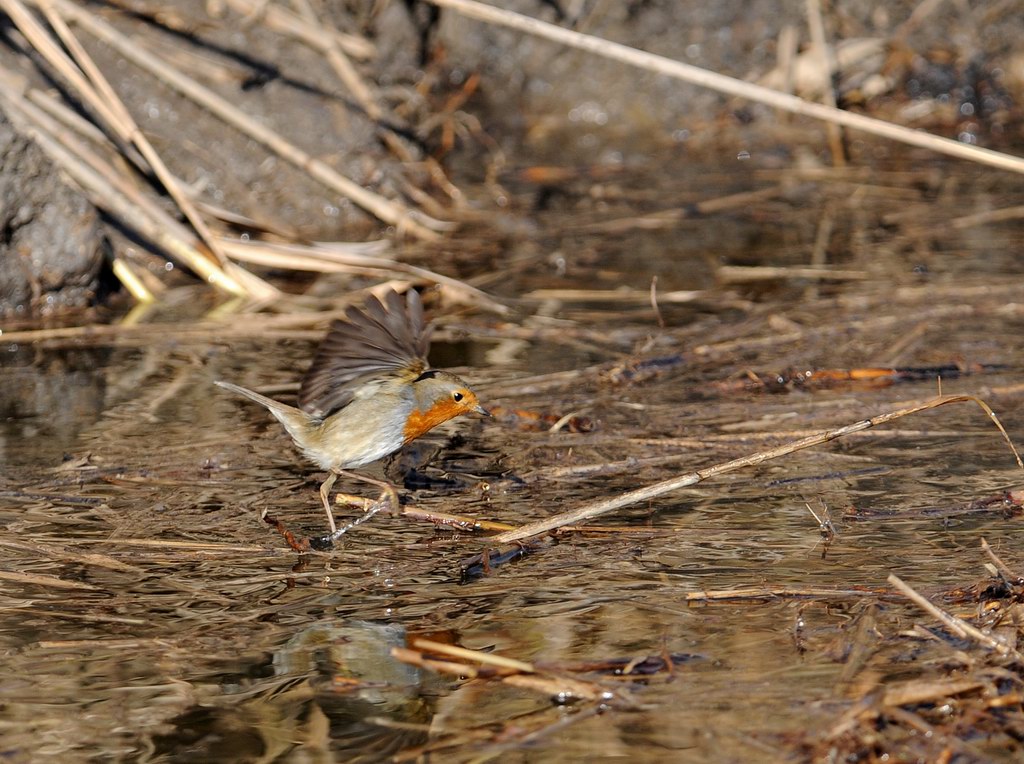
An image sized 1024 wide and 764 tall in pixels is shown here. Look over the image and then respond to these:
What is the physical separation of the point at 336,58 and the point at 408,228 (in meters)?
1.53

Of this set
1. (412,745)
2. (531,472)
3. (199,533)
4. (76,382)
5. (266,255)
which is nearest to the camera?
(412,745)

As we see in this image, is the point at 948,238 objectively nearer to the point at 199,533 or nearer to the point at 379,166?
the point at 379,166

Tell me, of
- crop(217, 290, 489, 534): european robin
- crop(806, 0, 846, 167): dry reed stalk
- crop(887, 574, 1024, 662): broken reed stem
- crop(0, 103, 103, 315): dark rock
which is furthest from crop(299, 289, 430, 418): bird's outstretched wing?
crop(806, 0, 846, 167): dry reed stalk

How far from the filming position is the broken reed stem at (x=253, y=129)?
24.1ft

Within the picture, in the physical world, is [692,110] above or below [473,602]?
above

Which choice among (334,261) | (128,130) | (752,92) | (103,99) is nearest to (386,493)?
(752,92)

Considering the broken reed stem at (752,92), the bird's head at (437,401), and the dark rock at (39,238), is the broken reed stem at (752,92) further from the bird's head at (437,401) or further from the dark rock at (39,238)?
the dark rock at (39,238)

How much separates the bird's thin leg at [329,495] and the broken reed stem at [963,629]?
1.59m

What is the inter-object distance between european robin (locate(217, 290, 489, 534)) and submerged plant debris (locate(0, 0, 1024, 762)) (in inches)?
5.8

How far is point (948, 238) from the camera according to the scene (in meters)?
7.39

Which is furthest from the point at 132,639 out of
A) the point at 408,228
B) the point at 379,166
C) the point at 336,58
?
the point at 336,58

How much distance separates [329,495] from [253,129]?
3.85 meters

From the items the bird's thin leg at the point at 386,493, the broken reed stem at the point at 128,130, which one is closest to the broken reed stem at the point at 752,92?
the broken reed stem at the point at 128,130

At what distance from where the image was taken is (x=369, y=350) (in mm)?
4234
